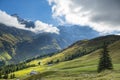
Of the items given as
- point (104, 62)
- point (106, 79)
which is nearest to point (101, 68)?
point (104, 62)

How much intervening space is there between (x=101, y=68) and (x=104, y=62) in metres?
2.27

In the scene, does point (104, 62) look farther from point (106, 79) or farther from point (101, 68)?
point (106, 79)

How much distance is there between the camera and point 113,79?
164 feet

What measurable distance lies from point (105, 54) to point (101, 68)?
16.0ft

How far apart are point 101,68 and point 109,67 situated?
2.77 metres

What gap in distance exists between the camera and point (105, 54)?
83.5 m

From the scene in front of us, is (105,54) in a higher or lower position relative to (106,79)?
higher

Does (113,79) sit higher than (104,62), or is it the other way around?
(104,62)

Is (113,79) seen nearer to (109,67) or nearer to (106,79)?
(106,79)

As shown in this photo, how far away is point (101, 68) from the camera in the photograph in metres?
83.3

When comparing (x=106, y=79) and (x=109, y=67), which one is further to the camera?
(x=109, y=67)

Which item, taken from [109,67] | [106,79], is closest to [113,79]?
[106,79]

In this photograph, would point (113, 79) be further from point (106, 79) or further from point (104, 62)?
point (104, 62)

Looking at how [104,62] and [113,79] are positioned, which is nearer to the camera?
[113,79]
